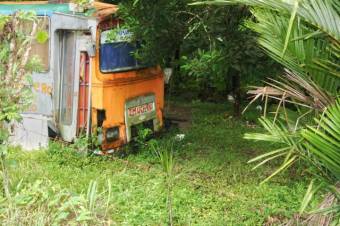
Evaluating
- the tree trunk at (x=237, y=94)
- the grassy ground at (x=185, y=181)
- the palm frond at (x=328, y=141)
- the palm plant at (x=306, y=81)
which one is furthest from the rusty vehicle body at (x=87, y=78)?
the palm frond at (x=328, y=141)

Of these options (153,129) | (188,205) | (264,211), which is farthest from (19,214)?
(153,129)

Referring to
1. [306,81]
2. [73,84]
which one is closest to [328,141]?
[306,81]

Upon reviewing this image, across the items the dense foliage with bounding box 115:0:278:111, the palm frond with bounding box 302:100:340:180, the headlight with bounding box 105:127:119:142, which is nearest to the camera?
the palm frond with bounding box 302:100:340:180

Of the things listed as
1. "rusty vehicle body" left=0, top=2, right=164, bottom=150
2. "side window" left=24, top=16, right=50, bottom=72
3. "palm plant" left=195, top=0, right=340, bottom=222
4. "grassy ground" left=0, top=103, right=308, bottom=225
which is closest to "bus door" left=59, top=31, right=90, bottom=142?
"rusty vehicle body" left=0, top=2, right=164, bottom=150

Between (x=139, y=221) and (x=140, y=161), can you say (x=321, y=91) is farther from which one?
(x=140, y=161)

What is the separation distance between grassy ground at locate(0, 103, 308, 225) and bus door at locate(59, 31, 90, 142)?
310mm

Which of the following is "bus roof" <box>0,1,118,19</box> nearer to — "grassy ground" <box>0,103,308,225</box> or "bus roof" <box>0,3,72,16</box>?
"bus roof" <box>0,3,72,16</box>

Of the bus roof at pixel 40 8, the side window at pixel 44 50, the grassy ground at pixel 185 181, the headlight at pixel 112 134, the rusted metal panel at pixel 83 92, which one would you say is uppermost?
the bus roof at pixel 40 8

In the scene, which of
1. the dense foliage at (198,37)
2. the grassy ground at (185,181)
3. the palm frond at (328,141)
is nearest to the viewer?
the palm frond at (328,141)

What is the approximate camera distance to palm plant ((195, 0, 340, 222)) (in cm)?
282

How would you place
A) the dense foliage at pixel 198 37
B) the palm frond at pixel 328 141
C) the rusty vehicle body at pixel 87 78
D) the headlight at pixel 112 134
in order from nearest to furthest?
the palm frond at pixel 328 141
the dense foliage at pixel 198 37
the rusty vehicle body at pixel 87 78
the headlight at pixel 112 134

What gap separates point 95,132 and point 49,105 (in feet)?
2.52

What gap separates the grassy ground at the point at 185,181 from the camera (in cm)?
479

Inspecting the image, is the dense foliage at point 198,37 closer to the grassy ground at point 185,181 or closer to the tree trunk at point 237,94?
the grassy ground at point 185,181
